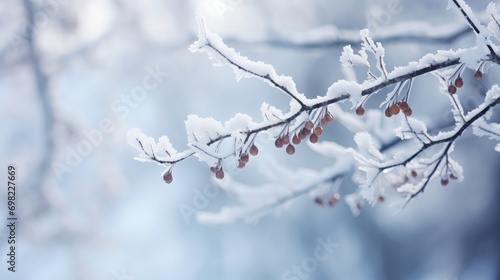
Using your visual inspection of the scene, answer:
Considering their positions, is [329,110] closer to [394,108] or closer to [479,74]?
[394,108]

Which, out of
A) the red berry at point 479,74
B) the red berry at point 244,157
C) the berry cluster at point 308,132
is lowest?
the red berry at point 244,157

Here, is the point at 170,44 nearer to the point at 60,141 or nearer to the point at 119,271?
the point at 60,141

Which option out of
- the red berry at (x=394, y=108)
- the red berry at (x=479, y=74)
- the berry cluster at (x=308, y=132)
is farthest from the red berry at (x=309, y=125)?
the red berry at (x=479, y=74)

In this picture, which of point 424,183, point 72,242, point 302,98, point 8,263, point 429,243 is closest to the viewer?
point 302,98

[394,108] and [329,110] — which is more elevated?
[329,110]

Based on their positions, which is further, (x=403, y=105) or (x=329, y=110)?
(x=329, y=110)

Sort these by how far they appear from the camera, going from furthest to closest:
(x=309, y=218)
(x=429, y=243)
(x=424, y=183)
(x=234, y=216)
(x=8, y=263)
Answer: (x=309, y=218)
(x=429, y=243)
(x=8, y=263)
(x=234, y=216)
(x=424, y=183)

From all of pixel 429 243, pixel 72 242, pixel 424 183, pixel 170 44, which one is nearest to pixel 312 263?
pixel 429 243

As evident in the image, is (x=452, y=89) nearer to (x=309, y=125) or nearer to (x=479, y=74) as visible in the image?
(x=479, y=74)

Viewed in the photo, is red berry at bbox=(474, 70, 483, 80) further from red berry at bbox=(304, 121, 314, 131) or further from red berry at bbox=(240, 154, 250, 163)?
red berry at bbox=(240, 154, 250, 163)

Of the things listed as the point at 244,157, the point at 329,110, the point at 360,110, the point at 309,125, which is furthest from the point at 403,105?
the point at 244,157

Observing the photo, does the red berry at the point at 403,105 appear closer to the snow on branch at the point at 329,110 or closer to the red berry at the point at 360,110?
the snow on branch at the point at 329,110
